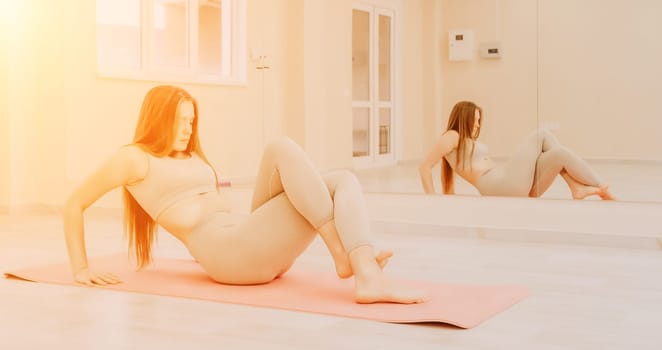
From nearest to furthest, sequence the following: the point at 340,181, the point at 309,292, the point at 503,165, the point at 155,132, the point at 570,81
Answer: the point at 340,181 < the point at 309,292 < the point at 155,132 < the point at 570,81 < the point at 503,165

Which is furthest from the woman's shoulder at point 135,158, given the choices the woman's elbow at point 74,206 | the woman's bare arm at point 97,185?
the woman's elbow at point 74,206

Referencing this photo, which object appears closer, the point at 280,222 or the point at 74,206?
the point at 280,222

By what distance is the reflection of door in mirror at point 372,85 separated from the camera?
6551 millimetres

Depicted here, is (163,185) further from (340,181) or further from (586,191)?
(586,191)

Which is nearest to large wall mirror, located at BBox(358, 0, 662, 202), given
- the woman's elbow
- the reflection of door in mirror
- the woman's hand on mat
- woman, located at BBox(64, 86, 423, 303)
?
the reflection of door in mirror

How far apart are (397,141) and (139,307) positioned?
344 centimetres

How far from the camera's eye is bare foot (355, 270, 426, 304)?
10.6 ft

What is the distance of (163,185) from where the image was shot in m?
3.70

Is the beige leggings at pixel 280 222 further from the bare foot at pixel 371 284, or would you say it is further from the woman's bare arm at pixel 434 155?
the woman's bare arm at pixel 434 155

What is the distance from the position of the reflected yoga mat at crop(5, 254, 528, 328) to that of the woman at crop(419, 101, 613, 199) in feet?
6.81

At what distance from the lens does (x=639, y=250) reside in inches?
200

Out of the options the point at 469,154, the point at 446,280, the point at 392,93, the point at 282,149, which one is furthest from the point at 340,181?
the point at 392,93

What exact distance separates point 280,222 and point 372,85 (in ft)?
11.1

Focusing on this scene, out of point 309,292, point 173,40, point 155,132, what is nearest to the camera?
point 309,292
